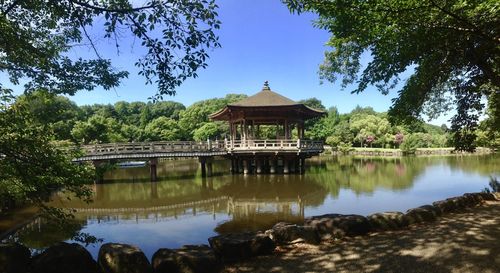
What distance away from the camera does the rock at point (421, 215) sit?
7.02 m

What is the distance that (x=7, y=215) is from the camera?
41.2ft

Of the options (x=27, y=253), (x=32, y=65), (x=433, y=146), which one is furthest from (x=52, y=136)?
(x=433, y=146)

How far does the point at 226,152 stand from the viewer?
80.1 feet

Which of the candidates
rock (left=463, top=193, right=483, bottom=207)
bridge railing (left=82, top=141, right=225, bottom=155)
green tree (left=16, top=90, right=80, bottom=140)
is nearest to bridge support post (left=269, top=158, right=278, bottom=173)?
bridge railing (left=82, top=141, right=225, bottom=155)

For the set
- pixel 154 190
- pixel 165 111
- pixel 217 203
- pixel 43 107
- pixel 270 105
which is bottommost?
pixel 217 203

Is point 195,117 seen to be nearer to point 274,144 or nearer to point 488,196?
point 274,144

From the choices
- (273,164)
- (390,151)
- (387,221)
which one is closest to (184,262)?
(387,221)

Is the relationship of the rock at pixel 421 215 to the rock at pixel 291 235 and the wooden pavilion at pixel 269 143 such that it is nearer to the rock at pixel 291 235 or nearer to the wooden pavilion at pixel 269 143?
the rock at pixel 291 235

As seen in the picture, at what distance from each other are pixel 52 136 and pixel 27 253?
1685 millimetres

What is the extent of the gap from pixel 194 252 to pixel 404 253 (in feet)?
9.89

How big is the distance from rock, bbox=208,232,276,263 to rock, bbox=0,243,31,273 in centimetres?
258

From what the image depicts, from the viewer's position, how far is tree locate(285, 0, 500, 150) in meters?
4.95

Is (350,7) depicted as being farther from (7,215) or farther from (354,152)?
(354,152)

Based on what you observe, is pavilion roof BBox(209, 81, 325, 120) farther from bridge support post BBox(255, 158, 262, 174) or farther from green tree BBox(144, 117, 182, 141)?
green tree BBox(144, 117, 182, 141)
